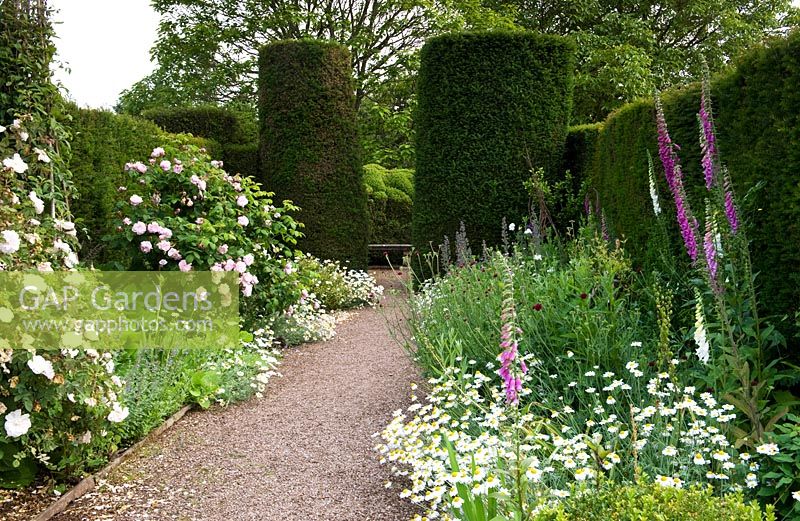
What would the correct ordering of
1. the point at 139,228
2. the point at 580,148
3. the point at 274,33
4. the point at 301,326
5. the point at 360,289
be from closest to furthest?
the point at 139,228 → the point at 301,326 → the point at 580,148 → the point at 360,289 → the point at 274,33

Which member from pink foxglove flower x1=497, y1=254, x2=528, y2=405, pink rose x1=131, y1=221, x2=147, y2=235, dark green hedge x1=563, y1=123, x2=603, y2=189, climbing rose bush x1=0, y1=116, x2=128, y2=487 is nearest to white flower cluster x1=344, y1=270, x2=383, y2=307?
dark green hedge x1=563, y1=123, x2=603, y2=189

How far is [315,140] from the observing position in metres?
9.44

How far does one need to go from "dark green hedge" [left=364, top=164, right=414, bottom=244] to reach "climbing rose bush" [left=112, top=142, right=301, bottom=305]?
23.8 feet

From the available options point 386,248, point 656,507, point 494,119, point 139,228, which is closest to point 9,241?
point 139,228

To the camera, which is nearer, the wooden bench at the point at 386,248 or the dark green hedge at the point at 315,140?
the dark green hedge at the point at 315,140

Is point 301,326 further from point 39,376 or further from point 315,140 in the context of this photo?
point 39,376

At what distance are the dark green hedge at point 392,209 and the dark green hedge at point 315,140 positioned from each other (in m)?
3.79

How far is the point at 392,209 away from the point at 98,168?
25.9 ft

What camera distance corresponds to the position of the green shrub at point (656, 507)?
1.62 metres

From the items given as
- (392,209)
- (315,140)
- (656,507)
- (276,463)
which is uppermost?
(315,140)

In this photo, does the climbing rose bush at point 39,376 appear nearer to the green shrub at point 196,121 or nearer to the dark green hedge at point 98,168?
the dark green hedge at point 98,168

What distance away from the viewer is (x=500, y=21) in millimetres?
12844

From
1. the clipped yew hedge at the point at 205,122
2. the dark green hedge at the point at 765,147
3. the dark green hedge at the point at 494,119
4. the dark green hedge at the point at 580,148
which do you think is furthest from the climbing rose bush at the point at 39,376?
the clipped yew hedge at the point at 205,122

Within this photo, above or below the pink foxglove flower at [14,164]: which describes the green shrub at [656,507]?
below
